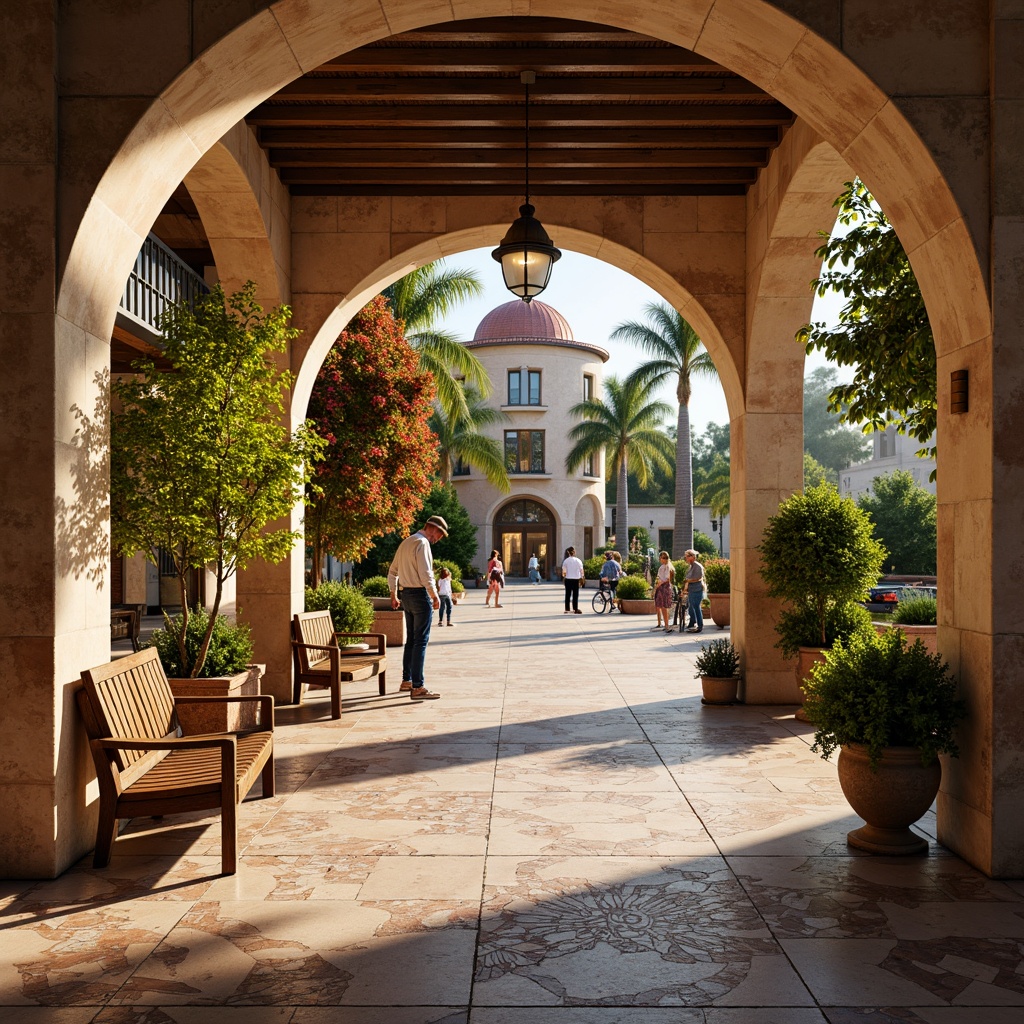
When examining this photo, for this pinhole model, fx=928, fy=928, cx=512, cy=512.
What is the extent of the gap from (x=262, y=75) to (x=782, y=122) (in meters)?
4.52

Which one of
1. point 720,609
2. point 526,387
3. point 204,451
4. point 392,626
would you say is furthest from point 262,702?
point 526,387

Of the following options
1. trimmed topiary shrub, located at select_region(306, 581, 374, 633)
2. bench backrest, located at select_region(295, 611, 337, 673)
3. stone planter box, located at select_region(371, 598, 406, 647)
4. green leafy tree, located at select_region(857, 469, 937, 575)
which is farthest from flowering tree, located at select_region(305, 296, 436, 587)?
green leafy tree, located at select_region(857, 469, 937, 575)

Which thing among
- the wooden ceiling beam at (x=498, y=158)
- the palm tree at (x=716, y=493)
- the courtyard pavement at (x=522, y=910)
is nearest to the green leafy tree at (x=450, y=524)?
the wooden ceiling beam at (x=498, y=158)

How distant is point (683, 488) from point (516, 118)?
2471 cm

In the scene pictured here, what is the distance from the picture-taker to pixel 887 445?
177 ft

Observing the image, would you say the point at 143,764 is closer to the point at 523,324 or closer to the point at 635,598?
the point at 635,598

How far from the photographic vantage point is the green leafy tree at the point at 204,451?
6414mm

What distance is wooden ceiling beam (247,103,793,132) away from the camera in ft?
25.3

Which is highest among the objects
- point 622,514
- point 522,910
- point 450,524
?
point 622,514

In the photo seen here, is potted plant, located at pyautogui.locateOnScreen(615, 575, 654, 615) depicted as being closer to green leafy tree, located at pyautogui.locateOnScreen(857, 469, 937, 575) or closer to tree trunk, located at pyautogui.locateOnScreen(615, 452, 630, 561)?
tree trunk, located at pyautogui.locateOnScreen(615, 452, 630, 561)

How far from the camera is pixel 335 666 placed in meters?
8.66

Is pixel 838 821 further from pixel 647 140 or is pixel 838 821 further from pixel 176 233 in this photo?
pixel 176 233

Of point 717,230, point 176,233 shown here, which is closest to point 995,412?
point 717,230

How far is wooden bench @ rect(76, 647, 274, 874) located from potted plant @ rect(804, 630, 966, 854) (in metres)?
3.13
